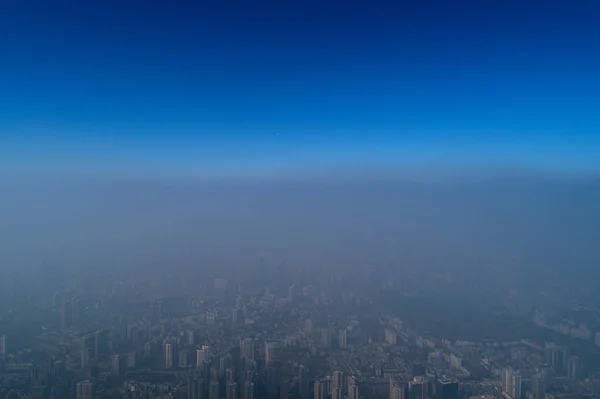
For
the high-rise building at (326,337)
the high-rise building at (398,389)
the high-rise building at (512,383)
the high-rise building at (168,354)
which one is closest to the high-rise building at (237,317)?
the high-rise building at (168,354)

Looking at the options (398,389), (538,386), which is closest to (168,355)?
(398,389)

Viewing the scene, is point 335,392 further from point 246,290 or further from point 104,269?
point 104,269

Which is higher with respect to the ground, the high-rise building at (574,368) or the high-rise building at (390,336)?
the high-rise building at (390,336)

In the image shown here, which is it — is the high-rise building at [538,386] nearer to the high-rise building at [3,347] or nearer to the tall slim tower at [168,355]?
the tall slim tower at [168,355]

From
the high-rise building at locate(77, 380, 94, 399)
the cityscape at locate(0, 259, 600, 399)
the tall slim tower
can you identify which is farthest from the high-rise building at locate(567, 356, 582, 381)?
the high-rise building at locate(77, 380, 94, 399)

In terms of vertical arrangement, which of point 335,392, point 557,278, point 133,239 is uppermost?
point 133,239

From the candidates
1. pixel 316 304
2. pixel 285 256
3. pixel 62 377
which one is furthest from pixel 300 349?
pixel 285 256

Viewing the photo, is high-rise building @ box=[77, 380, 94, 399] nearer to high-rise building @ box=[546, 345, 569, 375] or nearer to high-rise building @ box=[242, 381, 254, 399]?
high-rise building @ box=[242, 381, 254, 399]
